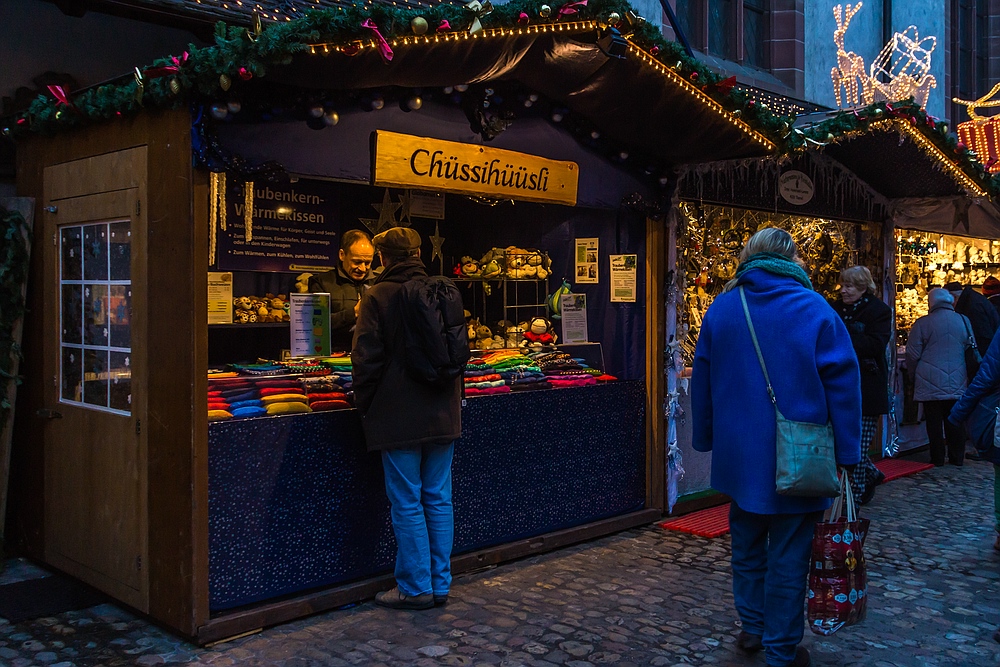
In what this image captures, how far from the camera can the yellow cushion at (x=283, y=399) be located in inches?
203

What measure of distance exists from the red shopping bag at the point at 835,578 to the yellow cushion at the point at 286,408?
265cm

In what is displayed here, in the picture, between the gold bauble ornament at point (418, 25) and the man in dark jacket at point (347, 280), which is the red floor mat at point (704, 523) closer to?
the man in dark jacket at point (347, 280)

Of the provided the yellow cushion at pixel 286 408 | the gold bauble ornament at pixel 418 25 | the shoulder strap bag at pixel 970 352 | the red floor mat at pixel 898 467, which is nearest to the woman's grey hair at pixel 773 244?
the gold bauble ornament at pixel 418 25

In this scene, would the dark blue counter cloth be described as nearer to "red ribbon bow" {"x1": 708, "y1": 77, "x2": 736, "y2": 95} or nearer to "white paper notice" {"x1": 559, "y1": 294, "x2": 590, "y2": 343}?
"white paper notice" {"x1": 559, "y1": 294, "x2": 590, "y2": 343}

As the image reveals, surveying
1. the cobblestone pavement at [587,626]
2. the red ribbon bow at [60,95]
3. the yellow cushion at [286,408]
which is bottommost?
the cobblestone pavement at [587,626]

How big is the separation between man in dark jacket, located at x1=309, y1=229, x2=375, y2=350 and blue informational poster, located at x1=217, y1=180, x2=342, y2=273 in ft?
0.92

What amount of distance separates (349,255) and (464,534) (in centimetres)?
202

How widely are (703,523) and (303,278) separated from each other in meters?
3.37

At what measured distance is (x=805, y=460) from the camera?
406 centimetres

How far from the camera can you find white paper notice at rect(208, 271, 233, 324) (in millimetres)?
5738

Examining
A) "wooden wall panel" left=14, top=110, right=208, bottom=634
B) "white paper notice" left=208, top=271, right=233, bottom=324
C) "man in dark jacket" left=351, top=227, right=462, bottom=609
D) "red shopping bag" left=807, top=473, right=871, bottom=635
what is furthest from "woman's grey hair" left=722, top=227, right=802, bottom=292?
"white paper notice" left=208, top=271, right=233, bottom=324

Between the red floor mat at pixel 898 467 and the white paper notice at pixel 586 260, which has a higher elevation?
the white paper notice at pixel 586 260

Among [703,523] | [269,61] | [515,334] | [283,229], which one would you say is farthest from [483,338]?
[269,61]

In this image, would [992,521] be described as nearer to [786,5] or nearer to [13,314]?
[13,314]
